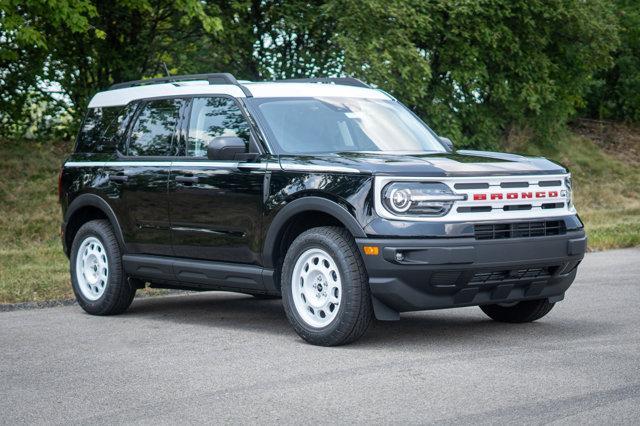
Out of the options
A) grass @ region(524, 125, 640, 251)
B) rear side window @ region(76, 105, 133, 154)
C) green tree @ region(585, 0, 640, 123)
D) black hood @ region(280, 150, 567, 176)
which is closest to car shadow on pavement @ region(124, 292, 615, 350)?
black hood @ region(280, 150, 567, 176)

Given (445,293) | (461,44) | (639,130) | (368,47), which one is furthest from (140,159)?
(639,130)

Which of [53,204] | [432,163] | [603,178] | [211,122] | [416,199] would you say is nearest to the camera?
[416,199]

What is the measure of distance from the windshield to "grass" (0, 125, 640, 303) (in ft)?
12.0

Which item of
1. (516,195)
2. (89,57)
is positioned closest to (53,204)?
(89,57)

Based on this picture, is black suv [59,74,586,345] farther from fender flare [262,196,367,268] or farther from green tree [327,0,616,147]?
green tree [327,0,616,147]

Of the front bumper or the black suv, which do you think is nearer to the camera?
the front bumper

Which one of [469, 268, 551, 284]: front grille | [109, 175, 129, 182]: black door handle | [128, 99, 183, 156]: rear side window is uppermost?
→ [128, 99, 183, 156]: rear side window

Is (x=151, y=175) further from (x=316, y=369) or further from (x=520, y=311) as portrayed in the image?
(x=520, y=311)

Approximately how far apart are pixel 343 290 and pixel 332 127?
1684mm

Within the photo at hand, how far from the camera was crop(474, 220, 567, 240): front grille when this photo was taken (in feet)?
26.4

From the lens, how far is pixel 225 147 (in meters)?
8.75

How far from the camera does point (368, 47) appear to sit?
21609 mm

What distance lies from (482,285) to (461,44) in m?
19.5

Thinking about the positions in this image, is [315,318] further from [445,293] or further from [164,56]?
[164,56]
